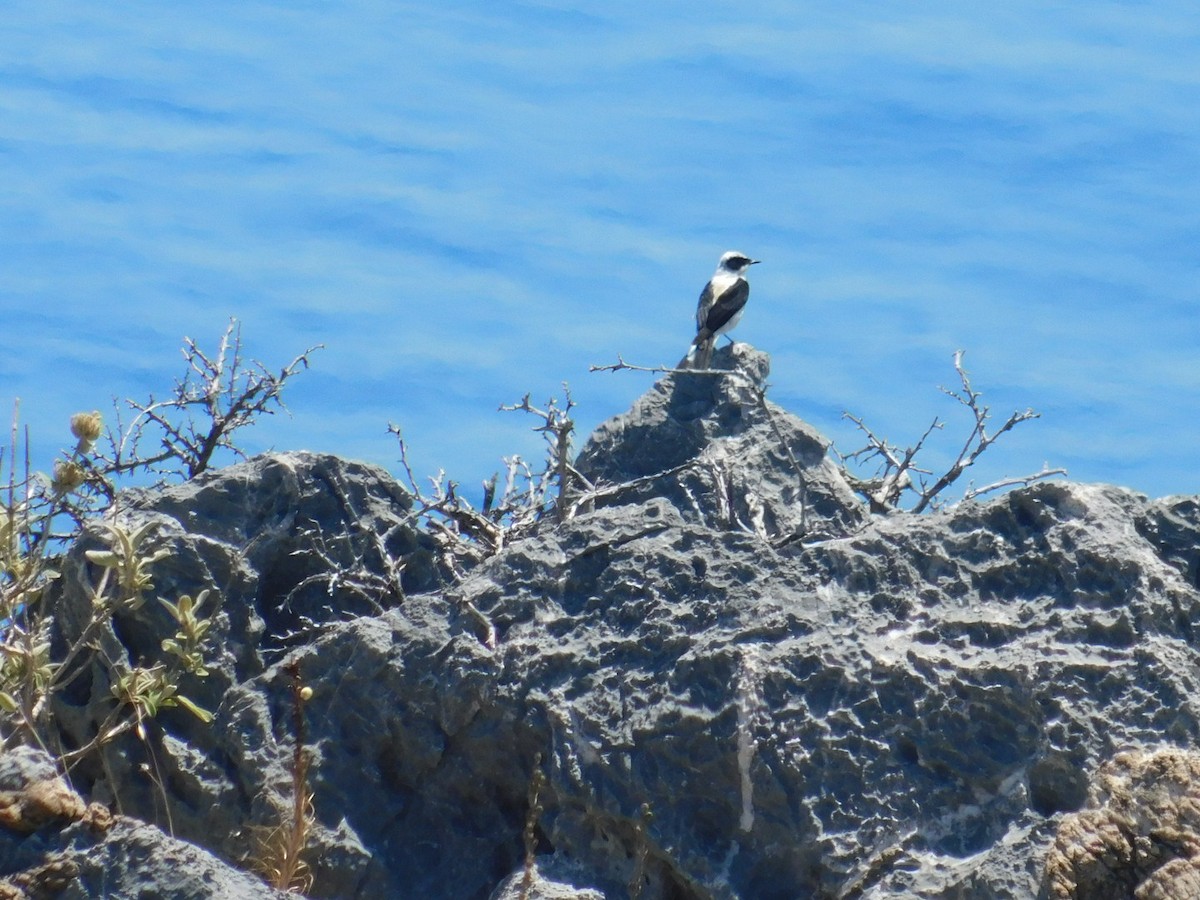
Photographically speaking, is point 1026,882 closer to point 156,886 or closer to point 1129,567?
point 1129,567

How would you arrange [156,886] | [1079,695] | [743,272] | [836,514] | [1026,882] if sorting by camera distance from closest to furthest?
[156,886] < [1026,882] < [1079,695] < [836,514] < [743,272]

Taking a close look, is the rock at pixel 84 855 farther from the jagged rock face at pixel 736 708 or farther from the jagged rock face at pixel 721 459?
the jagged rock face at pixel 721 459

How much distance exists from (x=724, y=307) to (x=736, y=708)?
19.3 ft

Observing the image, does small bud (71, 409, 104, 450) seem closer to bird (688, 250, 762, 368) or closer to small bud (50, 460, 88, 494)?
small bud (50, 460, 88, 494)

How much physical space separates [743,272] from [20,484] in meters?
8.37

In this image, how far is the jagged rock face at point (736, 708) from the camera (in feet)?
16.0

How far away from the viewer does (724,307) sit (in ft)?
34.8

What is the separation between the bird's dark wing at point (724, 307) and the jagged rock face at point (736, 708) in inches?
184

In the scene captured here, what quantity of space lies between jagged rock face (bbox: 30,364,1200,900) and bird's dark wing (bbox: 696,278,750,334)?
4.67 m

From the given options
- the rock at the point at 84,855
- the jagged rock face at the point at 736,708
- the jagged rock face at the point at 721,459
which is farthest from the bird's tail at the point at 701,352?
the rock at the point at 84,855

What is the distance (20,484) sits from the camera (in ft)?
16.8

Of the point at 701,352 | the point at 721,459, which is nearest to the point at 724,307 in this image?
the point at 701,352

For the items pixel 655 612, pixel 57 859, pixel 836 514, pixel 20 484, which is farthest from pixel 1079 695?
pixel 20 484

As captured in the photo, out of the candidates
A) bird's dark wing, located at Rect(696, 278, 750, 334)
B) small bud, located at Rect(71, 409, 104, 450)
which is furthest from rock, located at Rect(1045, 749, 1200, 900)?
bird's dark wing, located at Rect(696, 278, 750, 334)
